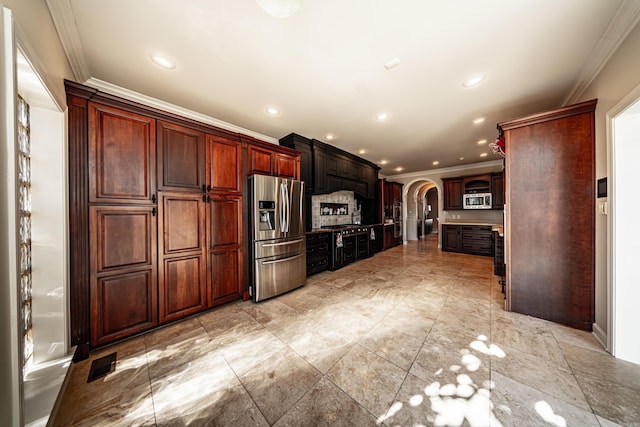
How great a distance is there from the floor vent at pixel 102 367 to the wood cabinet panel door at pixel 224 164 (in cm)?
179

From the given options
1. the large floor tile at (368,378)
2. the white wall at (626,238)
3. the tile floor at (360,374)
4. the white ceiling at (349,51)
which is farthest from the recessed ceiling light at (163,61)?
the white wall at (626,238)

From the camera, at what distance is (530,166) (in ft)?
7.38

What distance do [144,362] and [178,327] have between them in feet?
1.63

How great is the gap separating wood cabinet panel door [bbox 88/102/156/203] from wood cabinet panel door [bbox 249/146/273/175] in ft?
3.53

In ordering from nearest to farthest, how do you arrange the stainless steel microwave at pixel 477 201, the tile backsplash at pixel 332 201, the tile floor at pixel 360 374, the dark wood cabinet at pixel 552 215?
the tile floor at pixel 360 374 < the dark wood cabinet at pixel 552 215 < the tile backsplash at pixel 332 201 < the stainless steel microwave at pixel 477 201

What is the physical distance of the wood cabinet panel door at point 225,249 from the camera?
2469mm

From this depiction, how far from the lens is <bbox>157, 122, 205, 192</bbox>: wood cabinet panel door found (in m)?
2.11

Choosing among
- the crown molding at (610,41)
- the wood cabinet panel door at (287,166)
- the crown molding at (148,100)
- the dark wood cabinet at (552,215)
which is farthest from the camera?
the wood cabinet panel door at (287,166)

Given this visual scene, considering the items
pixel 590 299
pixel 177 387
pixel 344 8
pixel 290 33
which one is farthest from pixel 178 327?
pixel 590 299

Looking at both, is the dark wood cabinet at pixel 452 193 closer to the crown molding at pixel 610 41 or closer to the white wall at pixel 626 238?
the crown molding at pixel 610 41

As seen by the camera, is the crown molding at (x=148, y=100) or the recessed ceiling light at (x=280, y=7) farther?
the crown molding at (x=148, y=100)

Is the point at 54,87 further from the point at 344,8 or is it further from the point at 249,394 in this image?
the point at 249,394

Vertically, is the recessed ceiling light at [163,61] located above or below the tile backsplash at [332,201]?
above

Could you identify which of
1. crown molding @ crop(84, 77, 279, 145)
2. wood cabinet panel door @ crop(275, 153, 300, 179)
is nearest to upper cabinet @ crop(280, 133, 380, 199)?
wood cabinet panel door @ crop(275, 153, 300, 179)
